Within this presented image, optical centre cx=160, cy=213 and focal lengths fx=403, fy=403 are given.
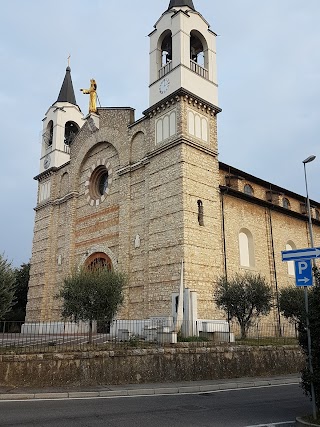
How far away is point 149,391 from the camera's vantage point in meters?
12.2

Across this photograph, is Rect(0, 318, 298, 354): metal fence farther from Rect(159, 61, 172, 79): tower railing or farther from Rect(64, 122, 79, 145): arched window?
Rect(64, 122, 79, 145): arched window

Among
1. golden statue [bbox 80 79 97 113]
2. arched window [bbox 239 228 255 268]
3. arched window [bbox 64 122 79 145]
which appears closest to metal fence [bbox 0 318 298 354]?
arched window [bbox 239 228 255 268]

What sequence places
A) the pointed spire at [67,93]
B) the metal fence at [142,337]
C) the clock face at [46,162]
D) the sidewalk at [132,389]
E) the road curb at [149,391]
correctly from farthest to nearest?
the pointed spire at [67,93] → the clock face at [46,162] → the metal fence at [142,337] → the sidewalk at [132,389] → the road curb at [149,391]

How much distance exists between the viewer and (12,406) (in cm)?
963

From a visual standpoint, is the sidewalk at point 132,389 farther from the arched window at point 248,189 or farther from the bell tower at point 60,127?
the bell tower at point 60,127

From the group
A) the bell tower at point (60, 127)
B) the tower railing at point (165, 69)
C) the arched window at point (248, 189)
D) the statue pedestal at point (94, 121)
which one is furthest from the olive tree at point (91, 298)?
the bell tower at point (60, 127)

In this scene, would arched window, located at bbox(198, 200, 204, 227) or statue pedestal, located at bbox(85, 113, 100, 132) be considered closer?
arched window, located at bbox(198, 200, 204, 227)

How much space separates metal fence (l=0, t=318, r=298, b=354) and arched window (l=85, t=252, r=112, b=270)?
13.0 ft

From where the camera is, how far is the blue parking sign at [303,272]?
27.7 ft

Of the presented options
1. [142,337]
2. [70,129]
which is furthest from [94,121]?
[142,337]

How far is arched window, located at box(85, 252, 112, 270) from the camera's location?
86.2 feet

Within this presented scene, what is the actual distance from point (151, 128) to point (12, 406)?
18.2m

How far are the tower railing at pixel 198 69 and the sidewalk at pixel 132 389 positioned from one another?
1777cm

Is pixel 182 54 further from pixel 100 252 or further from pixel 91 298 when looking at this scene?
pixel 91 298
